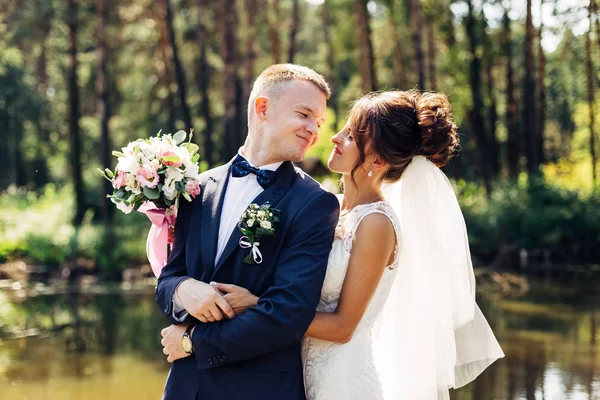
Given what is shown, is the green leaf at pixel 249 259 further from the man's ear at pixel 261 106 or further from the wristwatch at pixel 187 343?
the man's ear at pixel 261 106

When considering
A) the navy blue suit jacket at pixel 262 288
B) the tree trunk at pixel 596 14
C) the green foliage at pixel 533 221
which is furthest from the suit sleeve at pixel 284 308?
the tree trunk at pixel 596 14

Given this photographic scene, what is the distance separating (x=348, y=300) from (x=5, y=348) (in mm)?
8490

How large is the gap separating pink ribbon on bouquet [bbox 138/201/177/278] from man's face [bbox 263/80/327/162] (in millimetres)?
506

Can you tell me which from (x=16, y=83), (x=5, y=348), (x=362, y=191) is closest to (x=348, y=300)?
(x=362, y=191)

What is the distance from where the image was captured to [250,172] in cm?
297

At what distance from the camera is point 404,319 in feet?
11.3

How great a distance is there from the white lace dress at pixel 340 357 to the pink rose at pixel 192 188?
571mm

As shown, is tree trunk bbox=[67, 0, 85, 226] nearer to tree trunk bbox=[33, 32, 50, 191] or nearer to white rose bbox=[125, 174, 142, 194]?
tree trunk bbox=[33, 32, 50, 191]

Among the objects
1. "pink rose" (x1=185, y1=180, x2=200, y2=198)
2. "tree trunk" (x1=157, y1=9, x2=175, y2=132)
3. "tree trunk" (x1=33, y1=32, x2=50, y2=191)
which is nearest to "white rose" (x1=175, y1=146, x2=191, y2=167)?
"pink rose" (x1=185, y1=180, x2=200, y2=198)

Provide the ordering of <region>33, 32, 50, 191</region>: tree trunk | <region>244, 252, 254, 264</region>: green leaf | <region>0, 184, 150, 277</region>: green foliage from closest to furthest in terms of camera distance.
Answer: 1. <region>244, 252, 254, 264</region>: green leaf
2. <region>0, 184, 150, 277</region>: green foliage
3. <region>33, 32, 50, 191</region>: tree trunk

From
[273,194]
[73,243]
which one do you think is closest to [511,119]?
[73,243]

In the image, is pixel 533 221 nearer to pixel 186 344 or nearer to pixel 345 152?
pixel 345 152

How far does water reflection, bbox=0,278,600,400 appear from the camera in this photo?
7.86m

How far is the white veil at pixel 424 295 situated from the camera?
338cm
